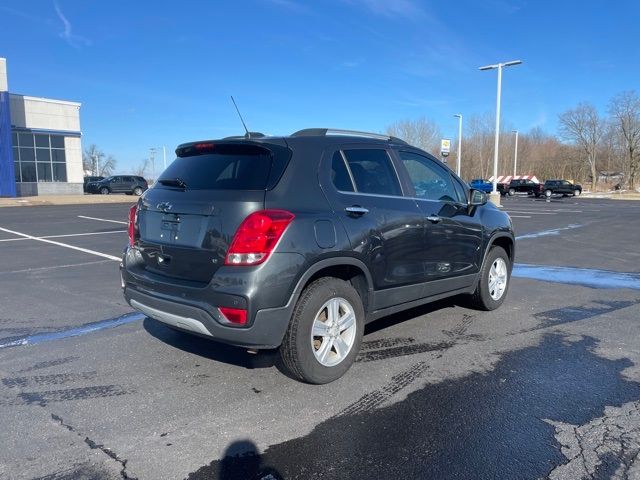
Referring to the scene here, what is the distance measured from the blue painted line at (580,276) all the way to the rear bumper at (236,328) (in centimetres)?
578

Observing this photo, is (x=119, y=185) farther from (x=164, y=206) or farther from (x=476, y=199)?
(x=164, y=206)

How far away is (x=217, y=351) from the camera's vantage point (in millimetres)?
4570

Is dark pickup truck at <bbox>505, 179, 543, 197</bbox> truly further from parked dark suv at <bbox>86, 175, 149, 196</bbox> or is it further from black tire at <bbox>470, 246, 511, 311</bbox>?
black tire at <bbox>470, 246, 511, 311</bbox>

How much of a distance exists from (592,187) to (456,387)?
6892 cm

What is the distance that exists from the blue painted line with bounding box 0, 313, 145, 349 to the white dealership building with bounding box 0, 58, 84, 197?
112 ft

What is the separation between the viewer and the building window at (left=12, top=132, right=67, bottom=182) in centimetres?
3734

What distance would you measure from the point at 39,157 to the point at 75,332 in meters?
39.2

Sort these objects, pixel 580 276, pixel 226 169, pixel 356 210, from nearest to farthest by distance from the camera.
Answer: pixel 226 169 → pixel 356 210 → pixel 580 276

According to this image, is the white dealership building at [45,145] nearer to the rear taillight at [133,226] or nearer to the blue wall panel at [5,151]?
the blue wall panel at [5,151]

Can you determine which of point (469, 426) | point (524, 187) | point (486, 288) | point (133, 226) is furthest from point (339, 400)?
point (524, 187)

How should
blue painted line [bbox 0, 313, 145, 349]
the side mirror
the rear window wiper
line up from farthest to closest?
the side mirror → blue painted line [bbox 0, 313, 145, 349] → the rear window wiper

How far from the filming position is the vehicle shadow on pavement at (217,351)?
4.31m

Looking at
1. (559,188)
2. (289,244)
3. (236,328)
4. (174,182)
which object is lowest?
(236,328)

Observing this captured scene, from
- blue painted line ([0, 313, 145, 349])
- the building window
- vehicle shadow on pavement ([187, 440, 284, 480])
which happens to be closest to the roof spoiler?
vehicle shadow on pavement ([187, 440, 284, 480])
